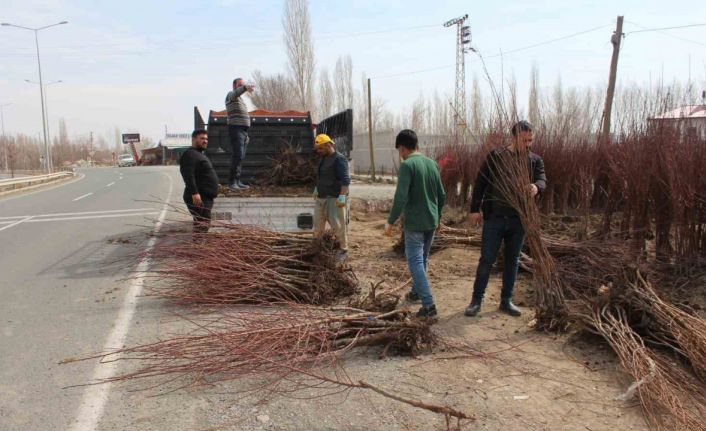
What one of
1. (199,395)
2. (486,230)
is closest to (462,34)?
(486,230)

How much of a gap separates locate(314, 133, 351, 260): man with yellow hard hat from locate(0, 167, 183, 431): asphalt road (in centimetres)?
261

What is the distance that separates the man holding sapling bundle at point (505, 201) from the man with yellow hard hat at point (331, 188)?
2245mm

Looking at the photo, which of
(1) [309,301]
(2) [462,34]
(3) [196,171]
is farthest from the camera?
(2) [462,34]

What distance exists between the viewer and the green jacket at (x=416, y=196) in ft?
15.6

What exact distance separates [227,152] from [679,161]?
667cm

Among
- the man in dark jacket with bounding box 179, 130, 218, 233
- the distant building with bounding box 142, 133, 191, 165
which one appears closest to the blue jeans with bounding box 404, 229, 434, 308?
the man in dark jacket with bounding box 179, 130, 218, 233

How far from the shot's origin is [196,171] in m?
7.17

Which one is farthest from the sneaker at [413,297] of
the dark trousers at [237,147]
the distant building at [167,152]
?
the distant building at [167,152]

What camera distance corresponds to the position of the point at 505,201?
4.81m

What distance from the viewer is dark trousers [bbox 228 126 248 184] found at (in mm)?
8117

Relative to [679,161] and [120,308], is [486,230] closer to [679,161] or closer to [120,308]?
[679,161]

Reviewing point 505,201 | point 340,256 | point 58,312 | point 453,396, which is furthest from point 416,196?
point 58,312

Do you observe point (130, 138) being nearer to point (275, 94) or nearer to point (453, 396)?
point (275, 94)

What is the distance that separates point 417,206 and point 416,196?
10 centimetres
